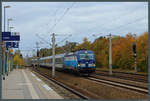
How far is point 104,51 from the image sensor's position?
5272cm

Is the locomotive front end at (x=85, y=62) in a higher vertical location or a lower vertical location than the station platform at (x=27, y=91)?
higher

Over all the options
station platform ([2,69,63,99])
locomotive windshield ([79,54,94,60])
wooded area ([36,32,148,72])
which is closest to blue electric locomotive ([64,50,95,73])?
locomotive windshield ([79,54,94,60])

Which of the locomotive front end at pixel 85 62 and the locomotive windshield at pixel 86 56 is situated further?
the locomotive windshield at pixel 86 56

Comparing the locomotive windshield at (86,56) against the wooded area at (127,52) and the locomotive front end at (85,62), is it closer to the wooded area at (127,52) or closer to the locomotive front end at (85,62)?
the locomotive front end at (85,62)

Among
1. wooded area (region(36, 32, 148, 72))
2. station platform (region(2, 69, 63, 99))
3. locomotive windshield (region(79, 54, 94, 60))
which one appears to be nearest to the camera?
station platform (region(2, 69, 63, 99))

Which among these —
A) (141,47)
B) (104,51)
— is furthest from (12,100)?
(104,51)

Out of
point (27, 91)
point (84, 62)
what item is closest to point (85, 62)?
point (84, 62)

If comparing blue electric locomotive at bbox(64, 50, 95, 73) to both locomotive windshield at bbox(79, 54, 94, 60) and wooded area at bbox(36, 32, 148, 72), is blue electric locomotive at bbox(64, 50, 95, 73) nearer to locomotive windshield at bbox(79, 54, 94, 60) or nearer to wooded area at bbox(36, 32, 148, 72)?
locomotive windshield at bbox(79, 54, 94, 60)

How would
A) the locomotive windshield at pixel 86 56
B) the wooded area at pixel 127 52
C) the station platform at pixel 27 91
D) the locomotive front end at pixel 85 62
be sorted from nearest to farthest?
the station platform at pixel 27 91 → the locomotive front end at pixel 85 62 → the locomotive windshield at pixel 86 56 → the wooded area at pixel 127 52

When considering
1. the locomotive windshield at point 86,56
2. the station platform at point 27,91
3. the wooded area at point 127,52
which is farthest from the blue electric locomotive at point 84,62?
the wooded area at point 127,52

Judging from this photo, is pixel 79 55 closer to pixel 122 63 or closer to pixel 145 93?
pixel 145 93

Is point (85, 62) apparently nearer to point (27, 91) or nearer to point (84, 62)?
point (84, 62)

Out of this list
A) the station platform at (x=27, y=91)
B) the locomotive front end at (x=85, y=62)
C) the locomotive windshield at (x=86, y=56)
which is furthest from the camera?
the locomotive windshield at (x=86, y=56)

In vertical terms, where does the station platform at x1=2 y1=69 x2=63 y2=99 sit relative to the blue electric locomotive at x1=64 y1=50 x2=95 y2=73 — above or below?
below
